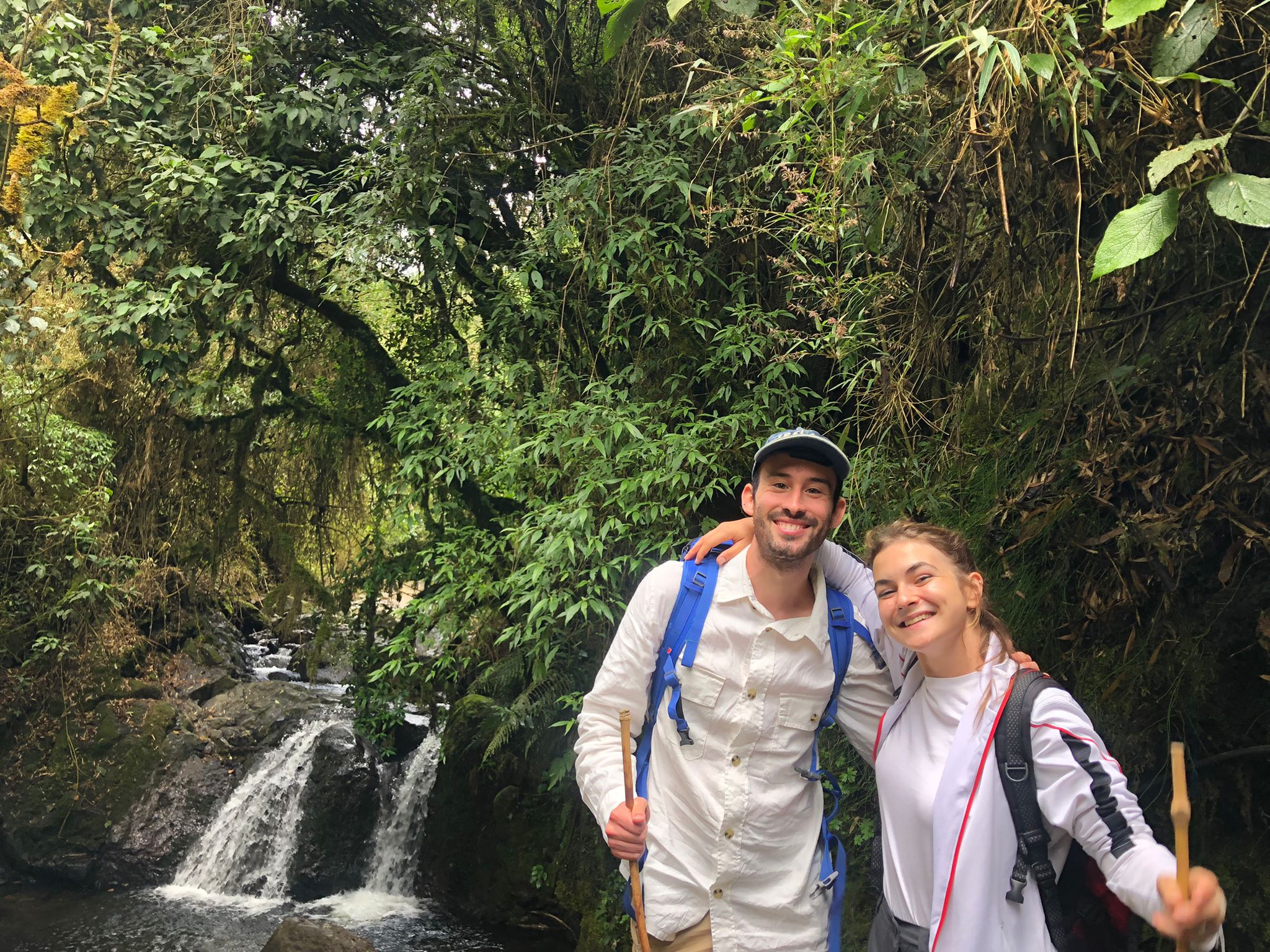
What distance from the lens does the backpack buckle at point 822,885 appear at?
2086mm

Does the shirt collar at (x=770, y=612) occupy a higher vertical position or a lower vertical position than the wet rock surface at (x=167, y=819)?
higher

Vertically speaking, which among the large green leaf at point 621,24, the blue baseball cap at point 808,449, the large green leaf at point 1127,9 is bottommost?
the blue baseball cap at point 808,449

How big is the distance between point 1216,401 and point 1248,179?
2.04 ft

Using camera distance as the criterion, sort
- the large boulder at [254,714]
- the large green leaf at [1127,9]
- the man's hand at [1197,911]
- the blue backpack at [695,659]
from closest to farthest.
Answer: the man's hand at [1197,911] < the large green leaf at [1127,9] < the blue backpack at [695,659] < the large boulder at [254,714]

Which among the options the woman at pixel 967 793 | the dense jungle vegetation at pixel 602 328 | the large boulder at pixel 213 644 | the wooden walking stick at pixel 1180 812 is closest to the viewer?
the wooden walking stick at pixel 1180 812

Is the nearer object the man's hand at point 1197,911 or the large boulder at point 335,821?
the man's hand at point 1197,911

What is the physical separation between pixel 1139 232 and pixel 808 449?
2.43ft

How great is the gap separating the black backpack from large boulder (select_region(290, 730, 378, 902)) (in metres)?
7.23

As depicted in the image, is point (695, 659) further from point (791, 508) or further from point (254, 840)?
point (254, 840)

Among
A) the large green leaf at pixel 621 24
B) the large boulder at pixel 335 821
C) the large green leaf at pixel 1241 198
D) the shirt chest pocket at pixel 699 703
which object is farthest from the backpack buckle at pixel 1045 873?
the large boulder at pixel 335 821

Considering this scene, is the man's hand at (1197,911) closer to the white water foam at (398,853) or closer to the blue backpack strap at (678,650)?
the blue backpack strap at (678,650)

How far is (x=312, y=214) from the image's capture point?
550 centimetres

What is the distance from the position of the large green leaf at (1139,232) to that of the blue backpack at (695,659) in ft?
2.87

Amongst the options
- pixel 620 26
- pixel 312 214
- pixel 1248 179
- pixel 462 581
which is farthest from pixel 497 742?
pixel 1248 179
